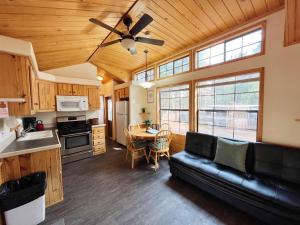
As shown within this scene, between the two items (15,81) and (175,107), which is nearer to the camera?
(15,81)

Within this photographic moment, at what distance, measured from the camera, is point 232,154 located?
234 cm

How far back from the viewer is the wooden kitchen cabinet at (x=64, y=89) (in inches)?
151

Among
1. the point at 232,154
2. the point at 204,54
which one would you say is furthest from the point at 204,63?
the point at 232,154

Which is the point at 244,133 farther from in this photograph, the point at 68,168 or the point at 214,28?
the point at 68,168

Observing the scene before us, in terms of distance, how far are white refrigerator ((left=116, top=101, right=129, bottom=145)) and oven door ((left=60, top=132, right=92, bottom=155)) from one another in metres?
1.20

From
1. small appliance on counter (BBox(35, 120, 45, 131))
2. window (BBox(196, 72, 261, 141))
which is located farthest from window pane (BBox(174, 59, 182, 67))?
small appliance on counter (BBox(35, 120, 45, 131))

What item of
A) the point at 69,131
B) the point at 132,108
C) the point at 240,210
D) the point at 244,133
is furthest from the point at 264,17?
the point at 69,131

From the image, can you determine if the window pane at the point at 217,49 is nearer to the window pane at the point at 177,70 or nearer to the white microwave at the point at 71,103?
the window pane at the point at 177,70

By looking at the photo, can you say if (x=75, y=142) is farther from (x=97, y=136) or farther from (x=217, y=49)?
(x=217, y=49)

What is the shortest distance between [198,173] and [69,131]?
11.2 feet

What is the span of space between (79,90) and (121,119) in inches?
65.2

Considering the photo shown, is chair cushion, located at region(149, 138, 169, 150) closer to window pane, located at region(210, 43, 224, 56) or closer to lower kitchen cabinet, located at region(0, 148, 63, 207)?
lower kitchen cabinet, located at region(0, 148, 63, 207)

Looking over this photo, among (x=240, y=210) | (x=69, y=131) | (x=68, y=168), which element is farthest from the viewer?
(x=69, y=131)

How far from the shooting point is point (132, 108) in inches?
183
